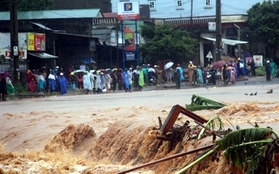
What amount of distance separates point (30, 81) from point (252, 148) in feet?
105

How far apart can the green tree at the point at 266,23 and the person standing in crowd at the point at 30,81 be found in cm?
2502

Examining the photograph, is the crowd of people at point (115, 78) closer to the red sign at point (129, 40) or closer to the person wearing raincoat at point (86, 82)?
the person wearing raincoat at point (86, 82)

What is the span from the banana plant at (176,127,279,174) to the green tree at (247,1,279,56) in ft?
167

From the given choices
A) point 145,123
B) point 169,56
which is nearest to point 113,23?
point 169,56

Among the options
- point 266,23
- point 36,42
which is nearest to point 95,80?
point 36,42

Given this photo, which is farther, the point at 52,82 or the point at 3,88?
the point at 52,82

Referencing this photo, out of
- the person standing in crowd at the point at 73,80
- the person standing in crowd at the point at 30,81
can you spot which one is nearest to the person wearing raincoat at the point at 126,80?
the person standing in crowd at the point at 73,80

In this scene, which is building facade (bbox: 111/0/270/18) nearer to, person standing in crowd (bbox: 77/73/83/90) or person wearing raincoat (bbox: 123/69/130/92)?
person wearing raincoat (bbox: 123/69/130/92)

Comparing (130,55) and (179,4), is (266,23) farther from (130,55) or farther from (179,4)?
(179,4)

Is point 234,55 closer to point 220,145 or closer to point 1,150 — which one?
point 1,150

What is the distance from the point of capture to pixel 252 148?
25.9 ft

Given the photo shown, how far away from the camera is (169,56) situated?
53.0 metres

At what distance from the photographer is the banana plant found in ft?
25.9

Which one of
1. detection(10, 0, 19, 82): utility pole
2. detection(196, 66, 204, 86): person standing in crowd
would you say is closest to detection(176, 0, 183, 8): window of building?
detection(196, 66, 204, 86): person standing in crowd
